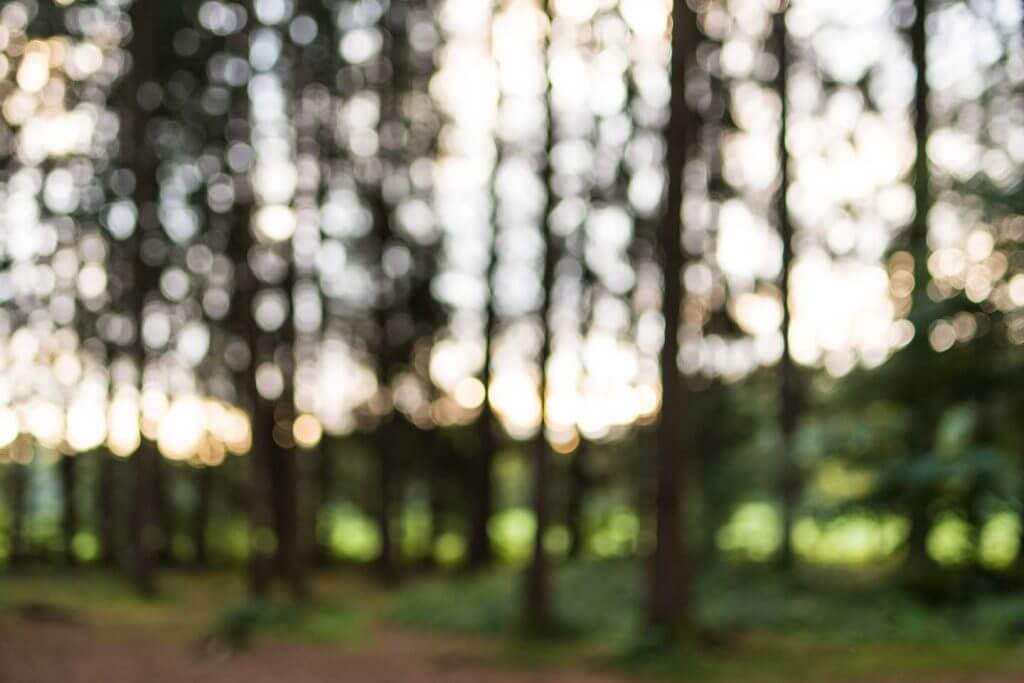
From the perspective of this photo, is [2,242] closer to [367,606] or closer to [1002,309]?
[367,606]

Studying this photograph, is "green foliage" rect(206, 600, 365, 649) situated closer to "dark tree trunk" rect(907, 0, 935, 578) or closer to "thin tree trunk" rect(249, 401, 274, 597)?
"thin tree trunk" rect(249, 401, 274, 597)

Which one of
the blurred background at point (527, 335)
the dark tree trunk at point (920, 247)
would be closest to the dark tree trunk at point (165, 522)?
the blurred background at point (527, 335)

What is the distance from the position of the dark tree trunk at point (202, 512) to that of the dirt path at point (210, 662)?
1386cm

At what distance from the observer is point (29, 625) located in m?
14.0

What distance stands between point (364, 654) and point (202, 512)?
16.4 m

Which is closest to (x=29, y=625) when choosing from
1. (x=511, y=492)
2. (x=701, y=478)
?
(x=701, y=478)

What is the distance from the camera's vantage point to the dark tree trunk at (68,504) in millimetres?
24844

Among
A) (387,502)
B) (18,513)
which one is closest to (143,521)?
(387,502)

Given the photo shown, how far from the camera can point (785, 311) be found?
16047mm

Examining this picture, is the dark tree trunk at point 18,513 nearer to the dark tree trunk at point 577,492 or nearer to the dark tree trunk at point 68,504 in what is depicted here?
the dark tree trunk at point 68,504

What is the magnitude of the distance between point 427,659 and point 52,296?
1315cm

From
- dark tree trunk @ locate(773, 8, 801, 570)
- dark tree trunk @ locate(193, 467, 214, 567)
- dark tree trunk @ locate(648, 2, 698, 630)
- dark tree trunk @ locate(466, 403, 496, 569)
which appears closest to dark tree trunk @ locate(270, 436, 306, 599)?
dark tree trunk @ locate(466, 403, 496, 569)

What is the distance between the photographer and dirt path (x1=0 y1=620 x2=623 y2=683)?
11.3m

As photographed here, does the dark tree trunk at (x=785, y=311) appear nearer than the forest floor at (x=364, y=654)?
No
